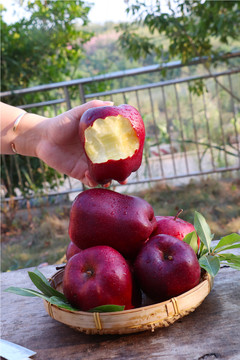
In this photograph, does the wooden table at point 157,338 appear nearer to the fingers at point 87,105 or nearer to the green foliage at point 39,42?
the fingers at point 87,105

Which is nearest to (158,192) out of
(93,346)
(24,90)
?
(24,90)

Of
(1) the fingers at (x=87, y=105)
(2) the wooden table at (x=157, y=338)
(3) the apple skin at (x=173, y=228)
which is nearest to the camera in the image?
(2) the wooden table at (x=157, y=338)

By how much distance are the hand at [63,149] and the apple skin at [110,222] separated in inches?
15.4

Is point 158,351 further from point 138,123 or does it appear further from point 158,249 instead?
point 138,123

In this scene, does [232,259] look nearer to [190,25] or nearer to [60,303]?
[60,303]

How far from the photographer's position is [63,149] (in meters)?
1.47

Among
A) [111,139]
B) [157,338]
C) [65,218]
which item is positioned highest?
[111,139]

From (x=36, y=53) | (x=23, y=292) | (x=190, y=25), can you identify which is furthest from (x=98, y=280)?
(x=36, y=53)

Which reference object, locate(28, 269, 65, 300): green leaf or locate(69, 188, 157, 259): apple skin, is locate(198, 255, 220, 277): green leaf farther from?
locate(28, 269, 65, 300): green leaf

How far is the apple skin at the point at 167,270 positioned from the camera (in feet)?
2.77

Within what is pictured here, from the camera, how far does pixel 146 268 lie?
2.81ft

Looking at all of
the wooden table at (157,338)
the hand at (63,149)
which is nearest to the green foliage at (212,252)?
the wooden table at (157,338)

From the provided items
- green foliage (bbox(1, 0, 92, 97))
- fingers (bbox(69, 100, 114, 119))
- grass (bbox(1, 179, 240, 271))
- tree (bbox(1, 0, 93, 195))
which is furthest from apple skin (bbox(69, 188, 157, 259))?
green foliage (bbox(1, 0, 92, 97))

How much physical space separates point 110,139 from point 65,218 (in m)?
3.23
